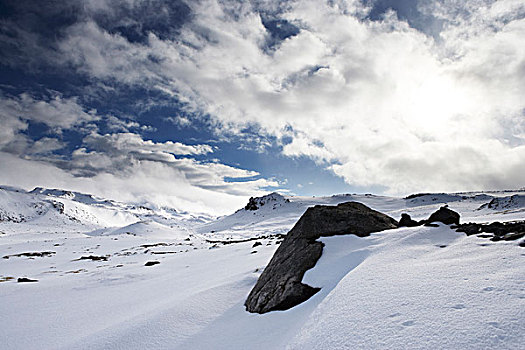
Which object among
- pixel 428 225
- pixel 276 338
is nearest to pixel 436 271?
pixel 276 338

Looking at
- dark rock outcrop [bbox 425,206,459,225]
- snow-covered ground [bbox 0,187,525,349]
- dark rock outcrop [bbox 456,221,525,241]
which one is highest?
dark rock outcrop [bbox 425,206,459,225]

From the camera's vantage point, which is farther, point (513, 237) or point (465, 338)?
point (513, 237)

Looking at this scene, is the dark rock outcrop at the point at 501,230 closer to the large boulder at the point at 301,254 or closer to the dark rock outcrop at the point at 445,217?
the dark rock outcrop at the point at 445,217

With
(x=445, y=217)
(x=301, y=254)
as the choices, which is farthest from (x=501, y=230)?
(x=301, y=254)

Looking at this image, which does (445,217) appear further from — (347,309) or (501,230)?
(347,309)

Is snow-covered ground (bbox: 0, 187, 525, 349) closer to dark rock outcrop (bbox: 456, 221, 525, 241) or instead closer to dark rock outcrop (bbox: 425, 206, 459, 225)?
dark rock outcrop (bbox: 456, 221, 525, 241)

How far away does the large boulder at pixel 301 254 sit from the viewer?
5215 millimetres

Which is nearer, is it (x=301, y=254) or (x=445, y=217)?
(x=301, y=254)

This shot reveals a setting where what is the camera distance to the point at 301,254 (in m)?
6.39

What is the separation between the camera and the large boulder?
5.21 metres

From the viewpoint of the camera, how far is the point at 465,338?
2.26 m

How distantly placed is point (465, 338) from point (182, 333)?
15.9 feet

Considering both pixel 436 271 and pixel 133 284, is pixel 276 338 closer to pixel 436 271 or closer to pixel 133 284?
pixel 436 271

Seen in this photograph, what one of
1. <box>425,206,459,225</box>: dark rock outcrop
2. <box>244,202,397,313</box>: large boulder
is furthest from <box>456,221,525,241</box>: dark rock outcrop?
<box>244,202,397,313</box>: large boulder
